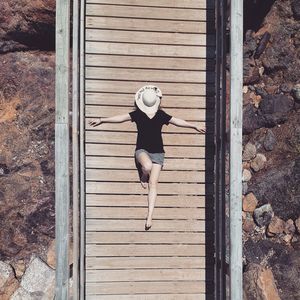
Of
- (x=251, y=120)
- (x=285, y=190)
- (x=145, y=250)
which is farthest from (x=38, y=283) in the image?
(x=251, y=120)

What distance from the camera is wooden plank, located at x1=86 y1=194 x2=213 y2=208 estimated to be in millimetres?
10305

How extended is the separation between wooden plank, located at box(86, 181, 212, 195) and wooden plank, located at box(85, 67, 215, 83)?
2273 mm

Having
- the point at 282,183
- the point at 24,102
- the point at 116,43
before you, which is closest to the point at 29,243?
the point at 24,102

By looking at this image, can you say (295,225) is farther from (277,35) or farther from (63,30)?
(63,30)

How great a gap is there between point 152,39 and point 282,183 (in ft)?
18.3

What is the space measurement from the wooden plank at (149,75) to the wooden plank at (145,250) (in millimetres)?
3131

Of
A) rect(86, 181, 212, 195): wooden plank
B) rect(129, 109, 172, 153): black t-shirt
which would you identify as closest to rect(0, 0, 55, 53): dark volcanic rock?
rect(129, 109, 172, 153): black t-shirt

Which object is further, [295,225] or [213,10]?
[295,225]

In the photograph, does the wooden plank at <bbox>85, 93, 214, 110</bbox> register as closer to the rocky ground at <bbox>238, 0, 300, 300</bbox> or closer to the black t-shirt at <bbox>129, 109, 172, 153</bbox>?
the black t-shirt at <bbox>129, 109, 172, 153</bbox>

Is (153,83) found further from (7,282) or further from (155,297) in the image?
(7,282)

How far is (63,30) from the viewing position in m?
8.80

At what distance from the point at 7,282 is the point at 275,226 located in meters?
7.45

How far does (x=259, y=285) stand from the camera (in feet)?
41.4

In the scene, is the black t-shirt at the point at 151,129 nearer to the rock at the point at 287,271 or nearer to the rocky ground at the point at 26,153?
the rocky ground at the point at 26,153
